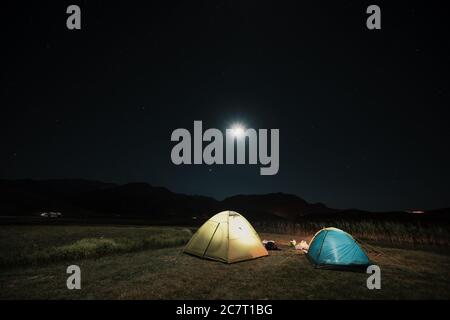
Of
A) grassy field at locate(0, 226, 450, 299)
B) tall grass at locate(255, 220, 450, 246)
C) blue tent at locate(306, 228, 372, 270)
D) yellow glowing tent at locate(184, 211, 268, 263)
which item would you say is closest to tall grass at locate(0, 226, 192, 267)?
grassy field at locate(0, 226, 450, 299)

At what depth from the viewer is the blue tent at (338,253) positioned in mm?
10656

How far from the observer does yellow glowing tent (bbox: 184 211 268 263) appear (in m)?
11.9

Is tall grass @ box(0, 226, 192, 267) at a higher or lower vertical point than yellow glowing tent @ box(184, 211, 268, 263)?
lower

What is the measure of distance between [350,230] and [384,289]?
54.2 ft

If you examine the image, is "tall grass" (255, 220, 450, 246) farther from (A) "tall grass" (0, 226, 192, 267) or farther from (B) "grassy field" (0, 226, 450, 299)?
(A) "tall grass" (0, 226, 192, 267)

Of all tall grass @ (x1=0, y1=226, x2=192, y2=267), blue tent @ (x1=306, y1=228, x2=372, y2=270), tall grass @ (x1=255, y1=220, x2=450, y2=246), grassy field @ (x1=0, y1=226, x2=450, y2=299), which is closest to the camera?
grassy field @ (x1=0, y1=226, x2=450, y2=299)

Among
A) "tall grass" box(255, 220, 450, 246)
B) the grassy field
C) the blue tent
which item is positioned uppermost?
the blue tent

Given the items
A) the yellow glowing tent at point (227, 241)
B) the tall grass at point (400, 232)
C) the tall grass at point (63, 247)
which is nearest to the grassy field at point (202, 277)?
the tall grass at point (63, 247)

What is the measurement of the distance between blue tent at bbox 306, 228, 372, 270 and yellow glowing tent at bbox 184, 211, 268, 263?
2769 mm

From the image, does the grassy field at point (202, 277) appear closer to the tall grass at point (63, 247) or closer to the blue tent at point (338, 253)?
the tall grass at point (63, 247)

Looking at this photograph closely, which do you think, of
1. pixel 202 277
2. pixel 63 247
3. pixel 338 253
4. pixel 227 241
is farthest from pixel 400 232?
pixel 63 247

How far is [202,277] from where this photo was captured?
961 centimetres

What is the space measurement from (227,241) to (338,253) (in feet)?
14.9

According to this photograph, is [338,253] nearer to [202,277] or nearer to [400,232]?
[202,277]
